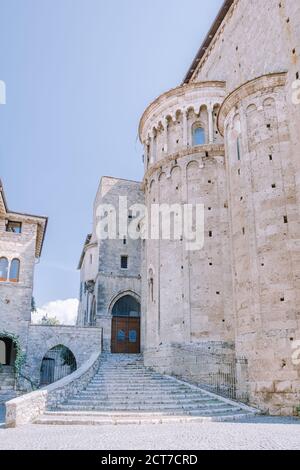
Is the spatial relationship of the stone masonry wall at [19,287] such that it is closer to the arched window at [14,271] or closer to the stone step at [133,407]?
the arched window at [14,271]

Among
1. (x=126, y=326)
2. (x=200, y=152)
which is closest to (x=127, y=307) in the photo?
(x=126, y=326)

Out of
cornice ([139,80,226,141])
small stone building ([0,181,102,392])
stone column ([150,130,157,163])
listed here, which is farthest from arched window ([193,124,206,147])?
small stone building ([0,181,102,392])

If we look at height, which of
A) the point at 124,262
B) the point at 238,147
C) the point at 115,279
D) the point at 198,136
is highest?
the point at 198,136

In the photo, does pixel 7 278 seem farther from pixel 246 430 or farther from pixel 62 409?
pixel 246 430

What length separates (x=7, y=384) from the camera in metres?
23.8

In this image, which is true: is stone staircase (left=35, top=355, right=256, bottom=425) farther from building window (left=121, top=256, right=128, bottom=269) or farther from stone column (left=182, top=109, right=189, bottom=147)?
stone column (left=182, top=109, right=189, bottom=147)

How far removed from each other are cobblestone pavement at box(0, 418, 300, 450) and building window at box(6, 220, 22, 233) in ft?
55.4

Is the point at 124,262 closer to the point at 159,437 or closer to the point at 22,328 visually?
the point at 22,328

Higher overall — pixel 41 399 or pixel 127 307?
pixel 127 307

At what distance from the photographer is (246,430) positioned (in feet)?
36.5

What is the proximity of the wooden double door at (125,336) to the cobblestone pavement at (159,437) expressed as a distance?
17.5 m

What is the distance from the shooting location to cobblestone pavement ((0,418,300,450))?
8.94 m

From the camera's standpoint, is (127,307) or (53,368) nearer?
(127,307)

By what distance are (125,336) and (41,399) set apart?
16499 millimetres
